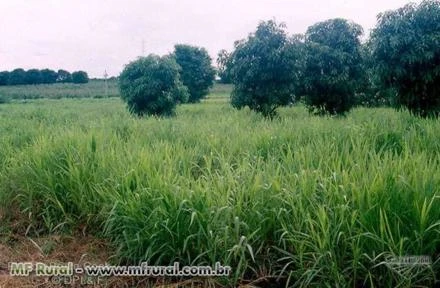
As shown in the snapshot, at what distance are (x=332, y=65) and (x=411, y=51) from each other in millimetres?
5941

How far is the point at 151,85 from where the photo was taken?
16000mm

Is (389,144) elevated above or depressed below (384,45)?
below

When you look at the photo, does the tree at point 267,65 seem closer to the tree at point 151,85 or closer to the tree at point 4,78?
the tree at point 151,85

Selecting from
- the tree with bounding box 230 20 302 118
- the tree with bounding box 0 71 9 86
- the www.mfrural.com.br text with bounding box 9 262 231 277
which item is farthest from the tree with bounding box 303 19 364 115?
the tree with bounding box 0 71 9 86

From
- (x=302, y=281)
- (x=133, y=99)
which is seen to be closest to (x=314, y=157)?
(x=302, y=281)

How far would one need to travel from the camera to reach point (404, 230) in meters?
2.35

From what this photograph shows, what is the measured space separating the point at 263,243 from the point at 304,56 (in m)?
11.8

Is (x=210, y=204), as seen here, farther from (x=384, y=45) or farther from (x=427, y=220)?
(x=384, y=45)

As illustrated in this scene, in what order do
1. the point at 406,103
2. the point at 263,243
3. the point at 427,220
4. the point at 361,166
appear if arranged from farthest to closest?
1. the point at 406,103
2. the point at 361,166
3. the point at 263,243
4. the point at 427,220

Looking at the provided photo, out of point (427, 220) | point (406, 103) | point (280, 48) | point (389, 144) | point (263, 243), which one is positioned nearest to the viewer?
point (427, 220)

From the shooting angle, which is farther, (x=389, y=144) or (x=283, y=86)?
(x=283, y=86)

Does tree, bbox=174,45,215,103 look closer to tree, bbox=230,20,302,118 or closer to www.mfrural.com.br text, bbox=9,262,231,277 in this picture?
tree, bbox=230,20,302,118

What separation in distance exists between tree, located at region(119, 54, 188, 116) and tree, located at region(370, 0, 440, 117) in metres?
8.86

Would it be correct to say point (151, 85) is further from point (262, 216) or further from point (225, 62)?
point (262, 216)
